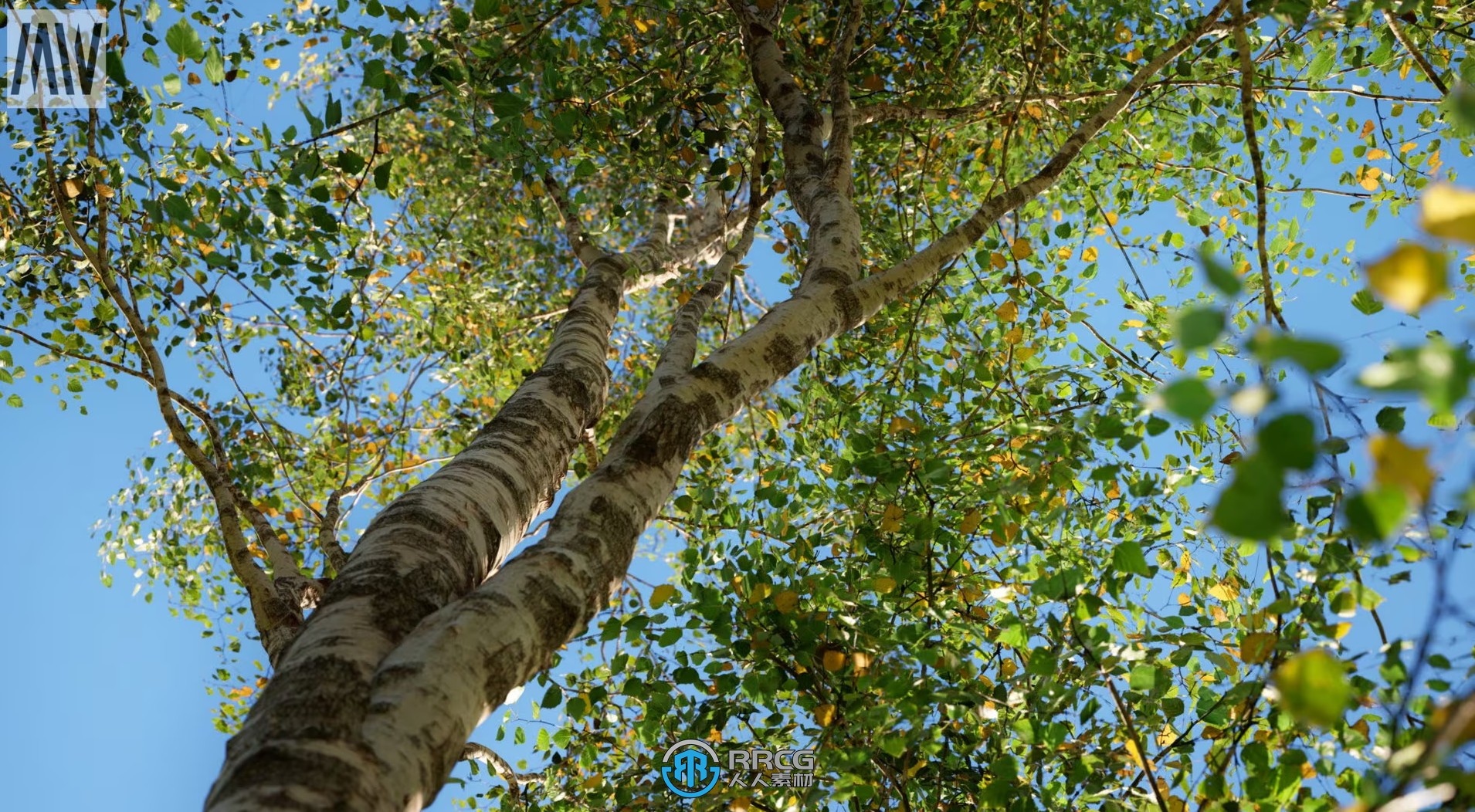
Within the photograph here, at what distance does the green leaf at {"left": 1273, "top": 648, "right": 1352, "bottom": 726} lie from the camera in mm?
778

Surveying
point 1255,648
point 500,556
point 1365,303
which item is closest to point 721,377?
point 500,556

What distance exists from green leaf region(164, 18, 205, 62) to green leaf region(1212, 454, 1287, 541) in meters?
2.85

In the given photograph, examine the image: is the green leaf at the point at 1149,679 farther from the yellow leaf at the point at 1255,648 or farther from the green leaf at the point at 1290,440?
the green leaf at the point at 1290,440

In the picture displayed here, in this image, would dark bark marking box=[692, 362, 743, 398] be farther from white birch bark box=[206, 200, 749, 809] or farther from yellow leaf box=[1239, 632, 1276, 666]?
yellow leaf box=[1239, 632, 1276, 666]

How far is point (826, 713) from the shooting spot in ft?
9.32

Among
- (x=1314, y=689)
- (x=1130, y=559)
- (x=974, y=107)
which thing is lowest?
(x=1314, y=689)

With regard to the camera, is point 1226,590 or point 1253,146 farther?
point 1226,590

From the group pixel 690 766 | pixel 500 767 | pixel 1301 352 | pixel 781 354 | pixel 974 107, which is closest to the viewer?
pixel 1301 352

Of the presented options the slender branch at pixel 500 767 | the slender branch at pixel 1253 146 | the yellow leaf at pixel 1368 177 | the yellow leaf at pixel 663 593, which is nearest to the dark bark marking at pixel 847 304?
the yellow leaf at pixel 663 593

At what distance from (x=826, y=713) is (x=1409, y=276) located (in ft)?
7.93

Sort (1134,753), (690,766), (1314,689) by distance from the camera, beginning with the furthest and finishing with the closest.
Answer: (690,766) < (1134,753) < (1314,689)

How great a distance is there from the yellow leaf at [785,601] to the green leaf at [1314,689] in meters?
2.15

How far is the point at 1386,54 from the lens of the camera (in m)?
3.44

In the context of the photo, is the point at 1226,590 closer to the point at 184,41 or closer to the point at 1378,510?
the point at 1378,510
